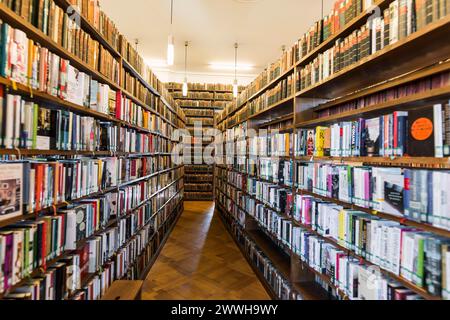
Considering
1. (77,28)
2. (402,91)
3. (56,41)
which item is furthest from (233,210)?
(56,41)

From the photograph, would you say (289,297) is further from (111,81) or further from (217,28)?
(217,28)

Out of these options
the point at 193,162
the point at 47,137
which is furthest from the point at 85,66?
the point at 193,162

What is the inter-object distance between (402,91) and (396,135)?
0.40 metres

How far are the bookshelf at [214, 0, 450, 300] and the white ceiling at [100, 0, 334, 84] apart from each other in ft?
5.03

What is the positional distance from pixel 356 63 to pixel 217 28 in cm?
373

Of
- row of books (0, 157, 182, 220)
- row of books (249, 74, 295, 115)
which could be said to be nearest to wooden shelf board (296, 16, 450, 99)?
row of books (249, 74, 295, 115)

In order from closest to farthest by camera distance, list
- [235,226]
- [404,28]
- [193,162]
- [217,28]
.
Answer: [404,28]
[235,226]
[217,28]
[193,162]

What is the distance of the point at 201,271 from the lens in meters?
3.20

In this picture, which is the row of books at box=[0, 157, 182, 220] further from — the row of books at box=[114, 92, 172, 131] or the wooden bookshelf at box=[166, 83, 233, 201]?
the wooden bookshelf at box=[166, 83, 233, 201]

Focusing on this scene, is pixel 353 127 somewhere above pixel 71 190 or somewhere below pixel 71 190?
above

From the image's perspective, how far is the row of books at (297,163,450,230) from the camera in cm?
105

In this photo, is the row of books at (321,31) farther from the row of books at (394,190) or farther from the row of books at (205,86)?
the row of books at (205,86)

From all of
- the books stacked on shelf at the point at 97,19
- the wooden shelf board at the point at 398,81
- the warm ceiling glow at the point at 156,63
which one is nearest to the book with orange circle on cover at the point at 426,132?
the wooden shelf board at the point at 398,81

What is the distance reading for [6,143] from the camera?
3.57 feet
